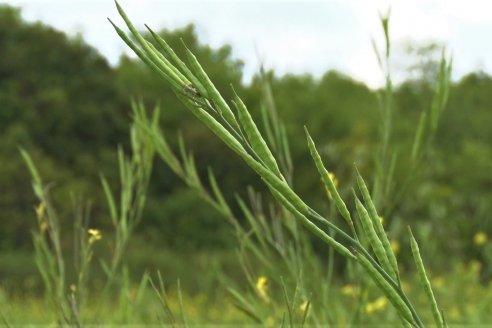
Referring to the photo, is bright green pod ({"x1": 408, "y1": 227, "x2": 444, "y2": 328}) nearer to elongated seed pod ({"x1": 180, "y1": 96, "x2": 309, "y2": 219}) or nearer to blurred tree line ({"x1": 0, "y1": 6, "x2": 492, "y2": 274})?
elongated seed pod ({"x1": 180, "y1": 96, "x2": 309, "y2": 219})

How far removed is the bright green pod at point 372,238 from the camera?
999mm

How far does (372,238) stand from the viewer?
1.00m

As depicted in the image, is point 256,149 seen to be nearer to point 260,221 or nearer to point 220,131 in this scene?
point 220,131

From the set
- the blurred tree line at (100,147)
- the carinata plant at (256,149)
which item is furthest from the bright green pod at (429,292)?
the blurred tree line at (100,147)

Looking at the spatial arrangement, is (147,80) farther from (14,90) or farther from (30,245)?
(30,245)

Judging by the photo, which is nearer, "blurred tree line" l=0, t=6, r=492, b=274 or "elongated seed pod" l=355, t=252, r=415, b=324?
"elongated seed pod" l=355, t=252, r=415, b=324

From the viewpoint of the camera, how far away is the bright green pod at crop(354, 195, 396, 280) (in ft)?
3.28

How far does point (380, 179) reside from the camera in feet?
6.92

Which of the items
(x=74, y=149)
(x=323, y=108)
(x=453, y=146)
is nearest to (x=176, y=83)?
(x=74, y=149)

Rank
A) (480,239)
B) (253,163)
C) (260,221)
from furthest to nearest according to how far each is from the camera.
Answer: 1. (480,239)
2. (260,221)
3. (253,163)

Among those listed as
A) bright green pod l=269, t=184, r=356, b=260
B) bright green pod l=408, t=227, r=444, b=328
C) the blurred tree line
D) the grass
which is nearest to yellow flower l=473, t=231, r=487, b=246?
the blurred tree line

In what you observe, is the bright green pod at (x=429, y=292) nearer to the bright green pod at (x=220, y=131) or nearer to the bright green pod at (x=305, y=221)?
the bright green pod at (x=305, y=221)

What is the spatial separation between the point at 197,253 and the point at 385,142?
1338cm

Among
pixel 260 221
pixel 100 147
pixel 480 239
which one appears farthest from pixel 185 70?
Answer: pixel 100 147
